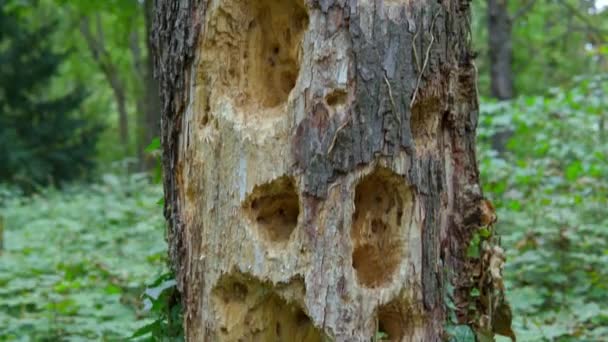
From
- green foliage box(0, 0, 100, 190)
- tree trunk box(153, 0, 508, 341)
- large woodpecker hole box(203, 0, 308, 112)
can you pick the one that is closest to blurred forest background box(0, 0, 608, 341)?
tree trunk box(153, 0, 508, 341)

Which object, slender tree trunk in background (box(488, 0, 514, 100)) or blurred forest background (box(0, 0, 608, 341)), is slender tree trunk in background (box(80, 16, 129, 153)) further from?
slender tree trunk in background (box(488, 0, 514, 100))

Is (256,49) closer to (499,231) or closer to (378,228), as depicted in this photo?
(378,228)

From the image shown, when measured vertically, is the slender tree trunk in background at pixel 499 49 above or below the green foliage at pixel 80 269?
above

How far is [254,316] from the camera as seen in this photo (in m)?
2.67

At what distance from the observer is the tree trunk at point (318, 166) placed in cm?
248

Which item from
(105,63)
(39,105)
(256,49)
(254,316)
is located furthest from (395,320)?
(105,63)

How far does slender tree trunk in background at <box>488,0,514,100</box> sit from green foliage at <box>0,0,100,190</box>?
964 cm

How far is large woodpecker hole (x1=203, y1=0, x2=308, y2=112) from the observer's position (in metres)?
2.67

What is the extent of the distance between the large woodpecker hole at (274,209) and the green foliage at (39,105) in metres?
13.5

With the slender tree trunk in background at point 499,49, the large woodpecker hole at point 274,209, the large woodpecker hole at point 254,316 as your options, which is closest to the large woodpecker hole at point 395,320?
the large woodpecker hole at point 254,316

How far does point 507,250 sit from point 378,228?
10.4 feet

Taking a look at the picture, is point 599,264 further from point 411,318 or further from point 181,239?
point 181,239

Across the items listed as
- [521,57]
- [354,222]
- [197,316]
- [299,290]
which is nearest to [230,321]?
[197,316]

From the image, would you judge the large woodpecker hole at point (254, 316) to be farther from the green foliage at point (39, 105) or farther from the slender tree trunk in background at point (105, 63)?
the slender tree trunk in background at point (105, 63)
